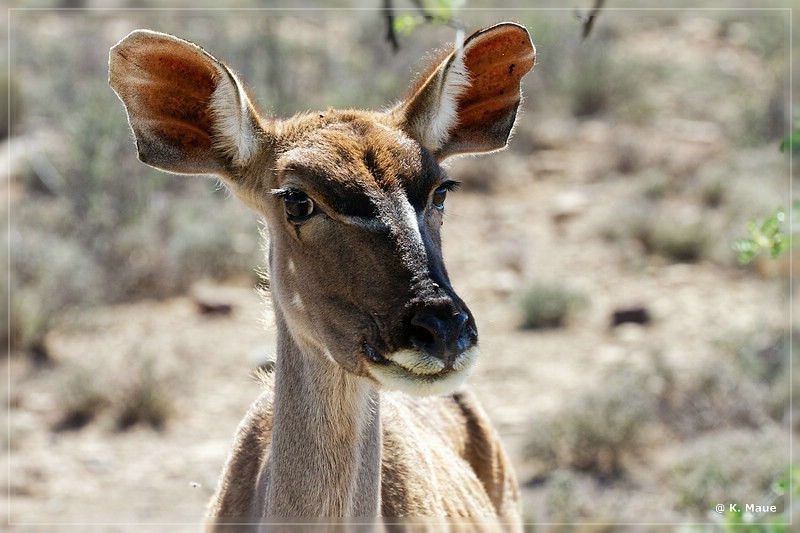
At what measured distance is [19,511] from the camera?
29.1ft

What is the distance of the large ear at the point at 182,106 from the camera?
4039 mm

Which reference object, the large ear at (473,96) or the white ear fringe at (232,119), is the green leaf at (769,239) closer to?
the large ear at (473,96)

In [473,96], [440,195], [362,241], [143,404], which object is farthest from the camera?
[143,404]

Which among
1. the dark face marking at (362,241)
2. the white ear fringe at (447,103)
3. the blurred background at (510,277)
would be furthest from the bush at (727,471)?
the dark face marking at (362,241)

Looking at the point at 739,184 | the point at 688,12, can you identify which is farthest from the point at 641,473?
the point at 688,12

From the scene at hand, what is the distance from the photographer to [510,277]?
549 inches

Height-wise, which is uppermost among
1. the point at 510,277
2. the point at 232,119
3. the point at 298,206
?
the point at 232,119

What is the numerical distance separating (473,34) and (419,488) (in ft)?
6.37

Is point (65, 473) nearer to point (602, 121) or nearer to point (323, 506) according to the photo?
point (323, 506)

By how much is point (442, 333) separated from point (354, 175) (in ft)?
2.52

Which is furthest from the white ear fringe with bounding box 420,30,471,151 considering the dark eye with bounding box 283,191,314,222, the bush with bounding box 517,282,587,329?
the bush with bounding box 517,282,587,329

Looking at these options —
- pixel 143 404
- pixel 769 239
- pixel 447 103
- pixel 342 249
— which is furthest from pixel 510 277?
pixel 342 249

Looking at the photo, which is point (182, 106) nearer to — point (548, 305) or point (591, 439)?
point (591, 439)

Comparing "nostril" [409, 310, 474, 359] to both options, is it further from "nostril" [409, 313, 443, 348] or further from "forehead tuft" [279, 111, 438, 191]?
"forehead tuft" [279, 111, 438, 191]
